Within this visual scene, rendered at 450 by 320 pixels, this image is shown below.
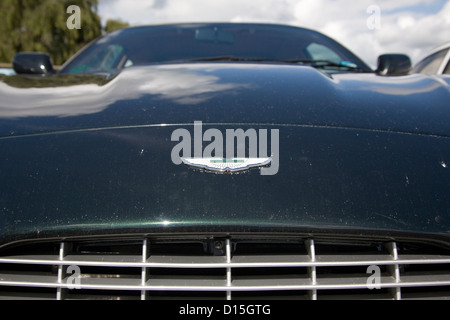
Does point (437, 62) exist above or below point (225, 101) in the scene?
above

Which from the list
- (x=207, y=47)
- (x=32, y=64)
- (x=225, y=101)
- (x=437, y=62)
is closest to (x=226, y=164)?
(x=225, y=101)

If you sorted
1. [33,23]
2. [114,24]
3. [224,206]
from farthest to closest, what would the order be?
[114,24] → [33,23] → [224,206]

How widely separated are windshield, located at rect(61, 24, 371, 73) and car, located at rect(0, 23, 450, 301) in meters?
1.33

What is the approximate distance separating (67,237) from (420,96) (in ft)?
3.86

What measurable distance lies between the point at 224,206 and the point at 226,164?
12 cm

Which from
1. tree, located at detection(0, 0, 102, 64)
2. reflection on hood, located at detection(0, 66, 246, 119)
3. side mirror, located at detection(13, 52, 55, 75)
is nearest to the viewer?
reflection on hood, located at detection(0, 66, 246, 119)

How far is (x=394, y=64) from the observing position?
250cm

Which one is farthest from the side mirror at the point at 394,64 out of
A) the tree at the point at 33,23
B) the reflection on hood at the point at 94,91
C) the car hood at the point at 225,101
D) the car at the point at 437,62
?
the tree at the point at 33,23

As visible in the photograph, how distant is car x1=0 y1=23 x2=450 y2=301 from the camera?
3.15 ft

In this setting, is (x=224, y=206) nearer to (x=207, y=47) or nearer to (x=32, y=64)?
(x=207, y=47)

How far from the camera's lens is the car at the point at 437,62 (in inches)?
194

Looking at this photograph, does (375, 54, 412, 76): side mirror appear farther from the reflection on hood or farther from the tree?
the tree

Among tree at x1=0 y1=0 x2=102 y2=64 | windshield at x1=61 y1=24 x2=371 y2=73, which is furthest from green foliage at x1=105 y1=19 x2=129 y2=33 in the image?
windshield at x1=61 y1=24 x2=371 y2=73
